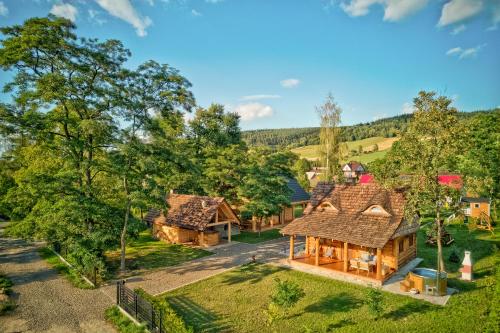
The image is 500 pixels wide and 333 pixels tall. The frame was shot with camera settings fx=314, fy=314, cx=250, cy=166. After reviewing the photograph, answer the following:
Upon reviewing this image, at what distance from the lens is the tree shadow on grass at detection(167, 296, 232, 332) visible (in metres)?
12.6

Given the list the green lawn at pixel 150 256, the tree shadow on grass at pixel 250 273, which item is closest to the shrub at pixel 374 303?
the tree shadow on grass at pixel 250 273

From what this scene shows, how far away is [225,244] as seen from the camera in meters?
27.4

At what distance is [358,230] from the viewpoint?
18.3 metres

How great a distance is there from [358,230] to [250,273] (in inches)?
275

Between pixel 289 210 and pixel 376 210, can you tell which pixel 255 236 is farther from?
pixel 376 210

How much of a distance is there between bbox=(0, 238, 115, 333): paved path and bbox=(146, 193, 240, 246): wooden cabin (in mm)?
9460

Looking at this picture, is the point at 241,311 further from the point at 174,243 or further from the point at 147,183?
the point at 174,243

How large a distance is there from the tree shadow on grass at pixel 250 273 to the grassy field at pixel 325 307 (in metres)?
0.06

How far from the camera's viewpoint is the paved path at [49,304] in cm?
1297

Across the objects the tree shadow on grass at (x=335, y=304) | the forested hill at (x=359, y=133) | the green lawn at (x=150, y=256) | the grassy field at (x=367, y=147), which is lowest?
the tree shadow on grass at (x=335, y=304)

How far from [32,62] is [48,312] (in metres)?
12.7

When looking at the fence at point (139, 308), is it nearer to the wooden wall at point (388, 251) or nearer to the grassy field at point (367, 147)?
the wooden wall at point (388, 251)

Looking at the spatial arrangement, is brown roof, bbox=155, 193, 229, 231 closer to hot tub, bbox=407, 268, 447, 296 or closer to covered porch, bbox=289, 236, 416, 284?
covered porch, bbox=289, 236, 416, 284

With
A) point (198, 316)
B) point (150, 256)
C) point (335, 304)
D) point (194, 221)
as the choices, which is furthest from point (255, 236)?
point (198, 316)
